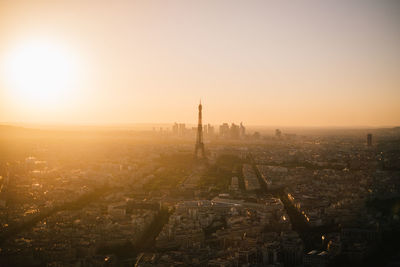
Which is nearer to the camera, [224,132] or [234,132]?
[234,132]

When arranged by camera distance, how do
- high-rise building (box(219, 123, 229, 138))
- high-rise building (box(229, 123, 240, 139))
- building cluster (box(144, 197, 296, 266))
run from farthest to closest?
high-rise building (box(219, 123, 229, 138)), high-rise building (box(229, 123, 240, 139)), building cluster (box(144, 197, 296, 266))

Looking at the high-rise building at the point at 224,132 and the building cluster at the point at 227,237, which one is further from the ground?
the high-rise building at the point at 224,132

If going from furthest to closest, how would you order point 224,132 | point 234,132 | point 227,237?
1. point 224,132
2. point 234,132
3. point 227,237

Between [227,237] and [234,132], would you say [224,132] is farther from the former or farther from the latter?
[227,237]

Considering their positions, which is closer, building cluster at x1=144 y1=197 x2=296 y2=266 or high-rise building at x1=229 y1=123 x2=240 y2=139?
building cluster at x1=144 y1=197 x2=296 y2=266

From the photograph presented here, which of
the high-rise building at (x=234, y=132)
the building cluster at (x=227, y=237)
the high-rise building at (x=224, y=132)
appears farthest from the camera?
the high-rise building at (x=224, y=132)

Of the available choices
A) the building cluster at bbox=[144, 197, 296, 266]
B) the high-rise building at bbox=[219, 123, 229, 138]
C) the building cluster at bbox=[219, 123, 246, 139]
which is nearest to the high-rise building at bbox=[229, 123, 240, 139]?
the building cluster at bbox=[219, 123, 246, 139]

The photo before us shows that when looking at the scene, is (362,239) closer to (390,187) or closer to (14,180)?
(390,187)

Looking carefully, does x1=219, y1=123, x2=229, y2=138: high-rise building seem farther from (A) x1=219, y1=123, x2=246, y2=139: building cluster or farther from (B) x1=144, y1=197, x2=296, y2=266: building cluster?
(B) x1=144, y1=197, x2=296, y2=266: building cluster

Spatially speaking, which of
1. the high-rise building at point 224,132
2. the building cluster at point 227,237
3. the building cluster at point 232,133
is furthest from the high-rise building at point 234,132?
the building cluster at point 227,237

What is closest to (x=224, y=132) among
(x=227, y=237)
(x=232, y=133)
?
(x=232, y=133)

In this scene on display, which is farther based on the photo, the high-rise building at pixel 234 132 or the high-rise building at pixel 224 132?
the high-rise building at pixel 224 132

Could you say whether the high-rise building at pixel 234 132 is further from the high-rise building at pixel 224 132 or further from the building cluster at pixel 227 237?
the building cluster at pixel 227 237
